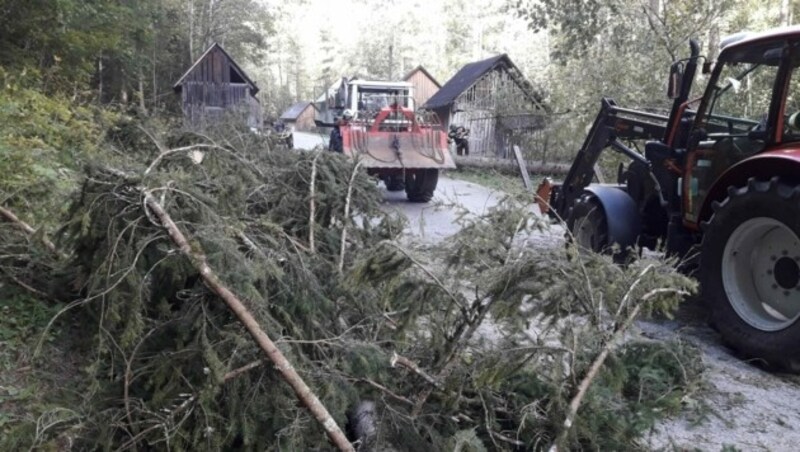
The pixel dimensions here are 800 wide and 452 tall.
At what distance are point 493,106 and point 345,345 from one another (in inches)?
958

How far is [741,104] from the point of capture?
5.27 meters

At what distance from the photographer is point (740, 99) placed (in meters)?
5.25

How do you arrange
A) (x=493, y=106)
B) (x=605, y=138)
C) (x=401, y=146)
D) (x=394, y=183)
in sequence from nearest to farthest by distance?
1. (x=605, y=138)
2. (x=401, y=146)
3. (x=394, y=183)
4. (x=493, y=106)

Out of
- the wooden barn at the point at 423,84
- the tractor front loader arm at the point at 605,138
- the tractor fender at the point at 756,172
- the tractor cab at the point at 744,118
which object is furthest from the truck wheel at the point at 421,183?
the wooden barn at the point at 423,84

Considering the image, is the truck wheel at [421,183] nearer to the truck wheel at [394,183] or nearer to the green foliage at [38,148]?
the truck wheel at [394,183]

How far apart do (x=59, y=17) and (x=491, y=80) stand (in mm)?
19410

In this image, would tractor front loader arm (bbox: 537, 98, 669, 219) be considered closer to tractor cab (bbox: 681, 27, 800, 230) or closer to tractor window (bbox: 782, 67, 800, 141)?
tractor cab (bbox: 681, 27, 800, 230)

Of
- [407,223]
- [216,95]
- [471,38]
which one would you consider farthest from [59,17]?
[471,38]

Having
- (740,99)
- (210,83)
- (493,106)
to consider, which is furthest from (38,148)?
(210,83)

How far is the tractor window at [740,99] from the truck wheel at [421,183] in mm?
7355

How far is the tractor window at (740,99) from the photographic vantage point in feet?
16.7

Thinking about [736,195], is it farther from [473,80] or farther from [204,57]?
[204,57]

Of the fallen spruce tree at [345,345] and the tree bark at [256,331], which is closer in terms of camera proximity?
the tree bark at [256,331]

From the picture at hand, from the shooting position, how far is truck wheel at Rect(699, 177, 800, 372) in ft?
13.9
